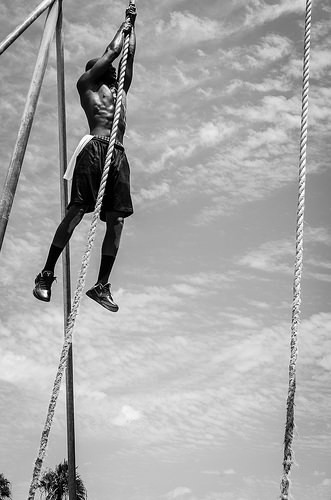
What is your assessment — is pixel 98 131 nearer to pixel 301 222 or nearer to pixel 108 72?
pixel 108 72

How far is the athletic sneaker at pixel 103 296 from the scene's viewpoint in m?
6.63

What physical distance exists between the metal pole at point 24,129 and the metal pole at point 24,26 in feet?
0.48

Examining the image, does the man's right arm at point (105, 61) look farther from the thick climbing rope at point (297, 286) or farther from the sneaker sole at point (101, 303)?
the thick climbing rope at point (297, 286)

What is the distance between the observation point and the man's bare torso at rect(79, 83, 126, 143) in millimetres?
6832

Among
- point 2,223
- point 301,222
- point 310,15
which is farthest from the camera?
point 2,223

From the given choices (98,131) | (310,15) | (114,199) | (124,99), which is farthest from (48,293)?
(310,15)

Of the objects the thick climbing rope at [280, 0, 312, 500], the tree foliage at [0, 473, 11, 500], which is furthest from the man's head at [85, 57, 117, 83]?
the tree foliage at [0, 473, 11, 500]

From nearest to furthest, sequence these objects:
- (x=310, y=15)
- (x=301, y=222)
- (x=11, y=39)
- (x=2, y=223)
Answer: (x=301, y=222), (x=310, y=15), (x=2, y=223), (x=11, y=39)

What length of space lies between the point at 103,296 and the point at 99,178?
1213 millimetres

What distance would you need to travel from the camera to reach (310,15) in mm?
5348

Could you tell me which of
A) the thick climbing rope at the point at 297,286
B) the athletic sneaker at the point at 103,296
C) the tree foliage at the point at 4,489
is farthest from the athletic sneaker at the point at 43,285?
the tree foliage at the point at 4,489

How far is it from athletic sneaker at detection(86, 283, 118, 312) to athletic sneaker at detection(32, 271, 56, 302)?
42 cm

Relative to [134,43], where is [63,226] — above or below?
below

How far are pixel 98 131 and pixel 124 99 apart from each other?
1.59ft
